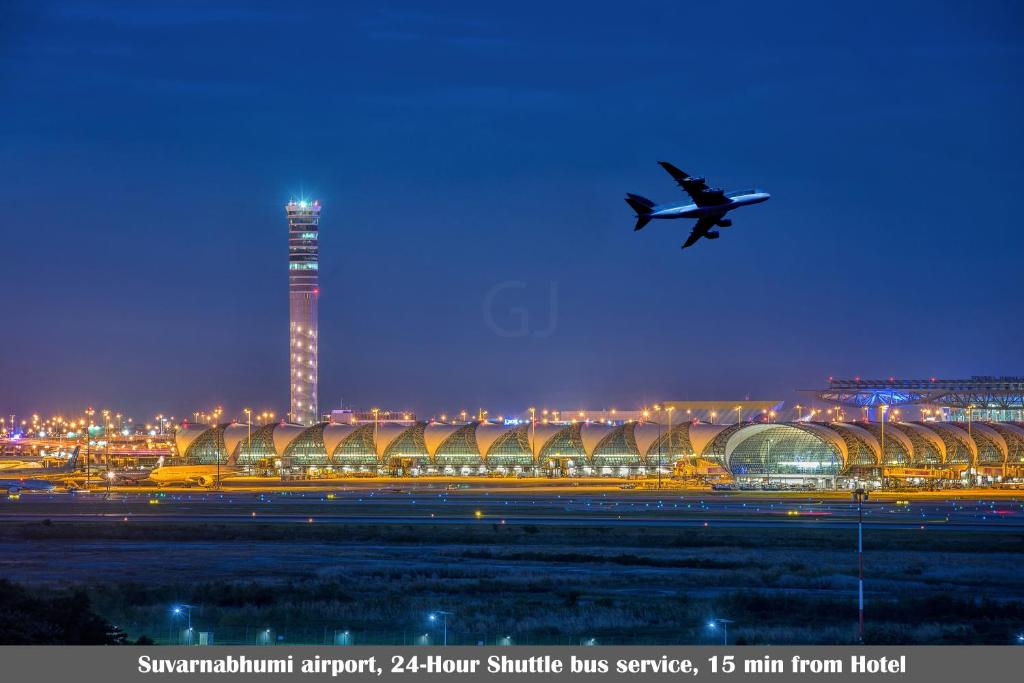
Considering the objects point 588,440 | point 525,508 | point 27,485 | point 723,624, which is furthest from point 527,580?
point 588,440

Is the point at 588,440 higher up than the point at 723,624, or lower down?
higher up

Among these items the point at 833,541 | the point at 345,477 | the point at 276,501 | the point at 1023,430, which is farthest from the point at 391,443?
the point at 833,541

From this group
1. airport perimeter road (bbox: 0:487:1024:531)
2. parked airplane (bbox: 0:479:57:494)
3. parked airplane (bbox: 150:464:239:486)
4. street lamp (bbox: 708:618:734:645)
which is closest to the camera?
street lamp (bbox: 708:618:734:645)

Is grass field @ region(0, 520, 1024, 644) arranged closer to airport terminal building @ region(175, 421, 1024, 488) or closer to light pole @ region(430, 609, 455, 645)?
light pole @ region(430, 609, 455, 645)

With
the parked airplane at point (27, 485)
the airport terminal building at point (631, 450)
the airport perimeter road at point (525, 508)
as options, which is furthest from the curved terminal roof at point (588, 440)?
the parked airplane at point (27, 485)

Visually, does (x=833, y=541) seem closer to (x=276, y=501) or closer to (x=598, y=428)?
(x=276, y=501)

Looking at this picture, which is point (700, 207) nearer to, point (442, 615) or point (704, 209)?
point (704, 209)

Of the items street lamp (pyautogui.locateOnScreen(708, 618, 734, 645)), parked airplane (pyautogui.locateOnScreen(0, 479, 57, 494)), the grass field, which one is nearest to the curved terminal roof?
parked airplane (pyautogui.locateOnScreen(0, 479, 57, 494))

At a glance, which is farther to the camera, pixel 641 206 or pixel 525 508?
pixel 525 508
